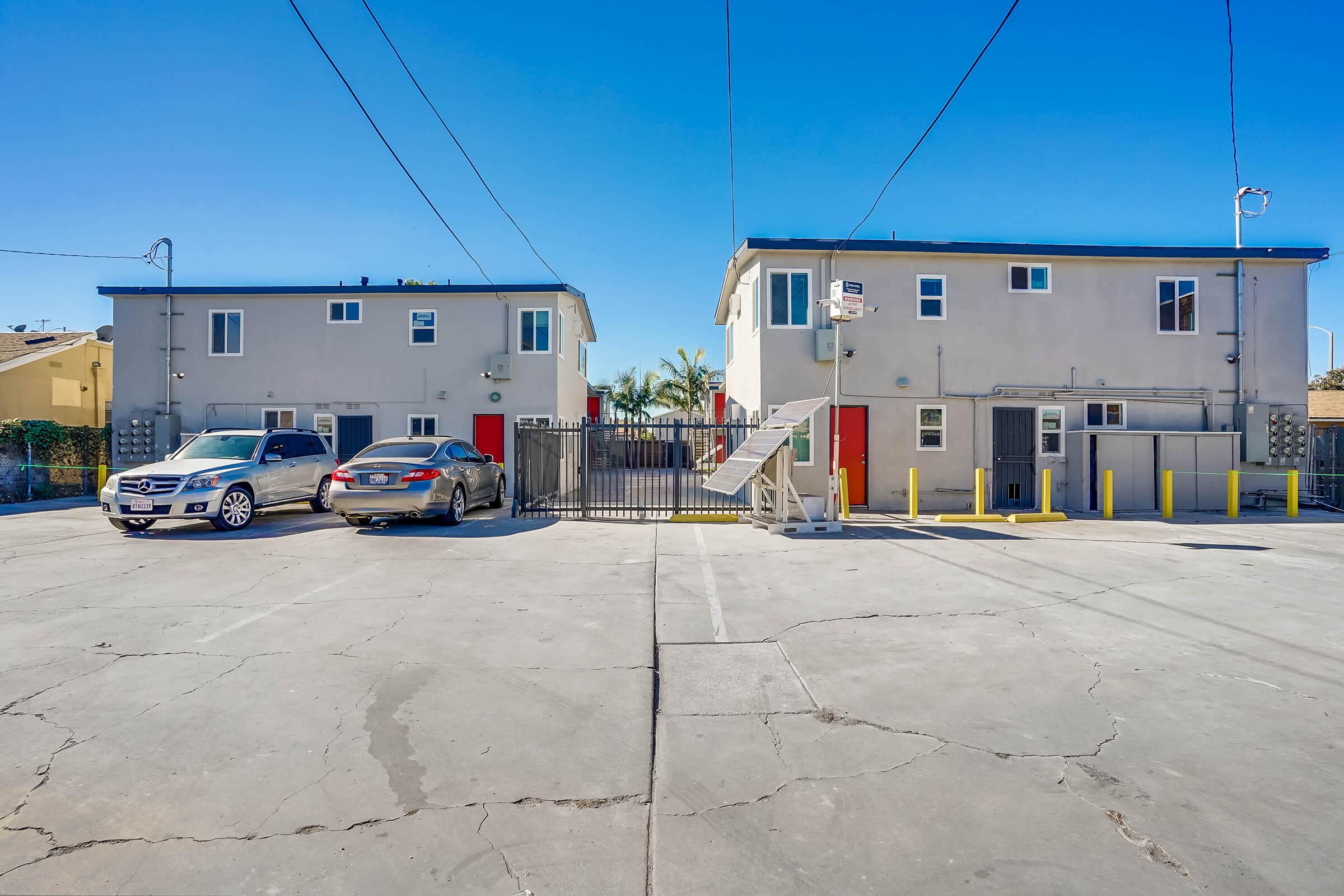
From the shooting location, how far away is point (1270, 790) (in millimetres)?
2826

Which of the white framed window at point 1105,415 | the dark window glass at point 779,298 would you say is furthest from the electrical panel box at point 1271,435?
the dark window glass at point 779,298

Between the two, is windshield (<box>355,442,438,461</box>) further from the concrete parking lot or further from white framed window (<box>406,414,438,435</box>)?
white framed window (<box>406,414,438,435</box>)

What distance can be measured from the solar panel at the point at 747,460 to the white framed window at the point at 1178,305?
1074 centimetres

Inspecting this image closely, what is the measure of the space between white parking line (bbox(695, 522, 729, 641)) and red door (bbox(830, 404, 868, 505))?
5.64 m

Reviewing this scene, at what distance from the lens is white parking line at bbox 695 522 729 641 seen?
5133 mm

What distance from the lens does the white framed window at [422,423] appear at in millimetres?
17031

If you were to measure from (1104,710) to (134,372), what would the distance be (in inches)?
873

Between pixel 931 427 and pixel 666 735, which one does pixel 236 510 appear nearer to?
pixel 666 735

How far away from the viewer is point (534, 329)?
1709cm

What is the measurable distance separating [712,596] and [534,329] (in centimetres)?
1249

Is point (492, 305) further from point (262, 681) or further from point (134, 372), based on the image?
point (262, 681)

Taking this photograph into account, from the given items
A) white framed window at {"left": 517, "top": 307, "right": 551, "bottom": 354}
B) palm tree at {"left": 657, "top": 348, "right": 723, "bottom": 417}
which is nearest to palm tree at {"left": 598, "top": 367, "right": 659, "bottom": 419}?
palm tree at {"left": 657, "top": 348, "right": 723, "bottom": 417}

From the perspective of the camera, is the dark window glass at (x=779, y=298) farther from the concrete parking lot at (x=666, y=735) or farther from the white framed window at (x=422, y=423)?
the white framed window at (x=422, y=423)

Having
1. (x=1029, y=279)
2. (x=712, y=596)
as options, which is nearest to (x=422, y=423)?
(x=712, y=596)
